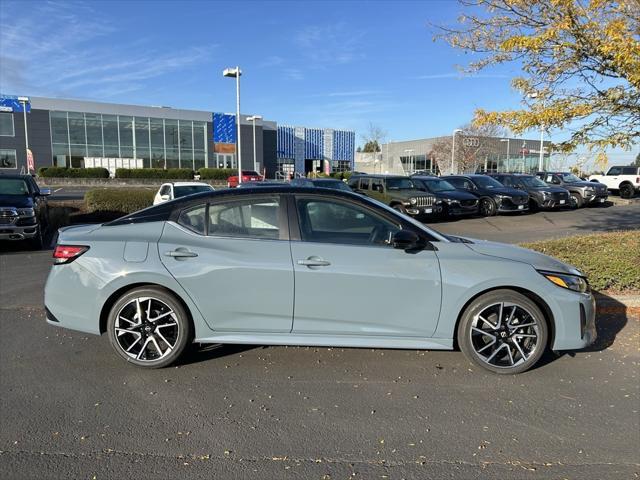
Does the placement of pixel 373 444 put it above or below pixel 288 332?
below

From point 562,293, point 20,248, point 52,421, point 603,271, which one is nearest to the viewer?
point 52,421

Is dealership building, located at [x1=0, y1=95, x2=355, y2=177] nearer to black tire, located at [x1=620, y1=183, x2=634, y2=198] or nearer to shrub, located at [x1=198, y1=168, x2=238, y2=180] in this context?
shrub, located at [x1=198, y1=168, x2=238, y2=180]

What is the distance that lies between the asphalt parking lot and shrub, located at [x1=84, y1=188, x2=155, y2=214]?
1159 cm

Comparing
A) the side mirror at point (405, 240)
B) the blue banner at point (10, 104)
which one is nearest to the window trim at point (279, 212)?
the side mirror at point (405, 240)

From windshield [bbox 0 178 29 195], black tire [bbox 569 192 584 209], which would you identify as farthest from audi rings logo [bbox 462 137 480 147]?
windshield [bbox 0 178 29 195]

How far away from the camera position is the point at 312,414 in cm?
354

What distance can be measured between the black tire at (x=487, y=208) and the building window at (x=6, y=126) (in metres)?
50.1

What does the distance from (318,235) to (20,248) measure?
31.0 feet

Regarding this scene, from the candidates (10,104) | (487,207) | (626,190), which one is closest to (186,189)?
(487,207)

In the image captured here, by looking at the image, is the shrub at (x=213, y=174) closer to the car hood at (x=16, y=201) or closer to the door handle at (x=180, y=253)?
the car hood at (x=16, y=201)

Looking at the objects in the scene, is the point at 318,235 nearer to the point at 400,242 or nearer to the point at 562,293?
the point at 400,242

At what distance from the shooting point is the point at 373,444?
10.3 feet

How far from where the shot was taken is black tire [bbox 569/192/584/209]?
2117cm

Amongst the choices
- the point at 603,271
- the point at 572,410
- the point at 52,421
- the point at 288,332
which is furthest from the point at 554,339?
the point at 52,421
